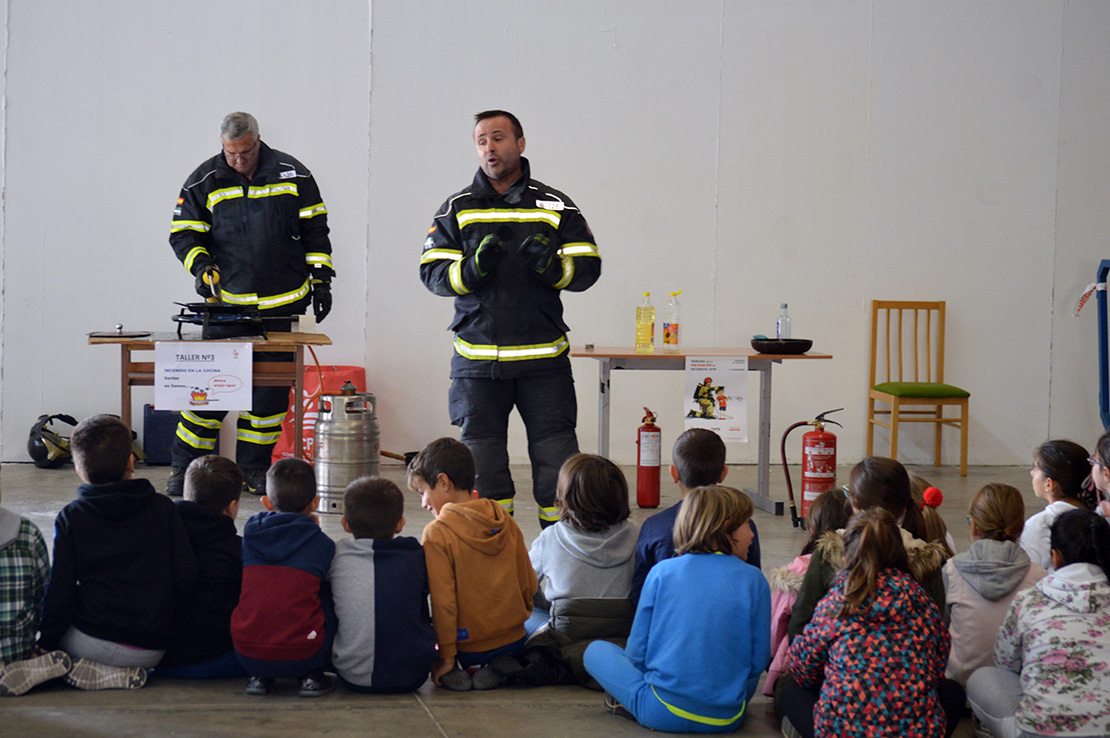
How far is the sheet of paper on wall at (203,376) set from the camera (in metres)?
4.07

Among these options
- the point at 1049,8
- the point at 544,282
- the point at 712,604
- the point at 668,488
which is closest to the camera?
the point at 712,604

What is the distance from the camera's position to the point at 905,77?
6.38 metres

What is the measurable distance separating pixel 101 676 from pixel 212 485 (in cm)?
53

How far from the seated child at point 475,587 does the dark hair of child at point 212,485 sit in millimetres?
520

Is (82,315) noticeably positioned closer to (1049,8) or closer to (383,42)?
(383,42)

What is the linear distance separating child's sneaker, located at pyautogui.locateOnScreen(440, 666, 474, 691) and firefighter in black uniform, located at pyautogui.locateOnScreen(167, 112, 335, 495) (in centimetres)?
253

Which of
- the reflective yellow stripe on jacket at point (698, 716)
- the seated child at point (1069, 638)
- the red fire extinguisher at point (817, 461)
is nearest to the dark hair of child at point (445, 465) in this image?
the reflective yellow stripe on jacket at point (698, 716)

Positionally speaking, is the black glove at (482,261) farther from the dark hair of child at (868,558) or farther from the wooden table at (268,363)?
the dark hair of child at (868,558)

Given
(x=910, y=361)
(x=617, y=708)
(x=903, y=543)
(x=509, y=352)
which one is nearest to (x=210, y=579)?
(x=617, y=708)

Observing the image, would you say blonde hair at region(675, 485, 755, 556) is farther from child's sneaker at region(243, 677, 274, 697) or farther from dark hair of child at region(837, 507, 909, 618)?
child's sneaker at region(243, 677, 274, 697)

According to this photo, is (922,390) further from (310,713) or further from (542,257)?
(310,713)

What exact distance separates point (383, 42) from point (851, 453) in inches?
153

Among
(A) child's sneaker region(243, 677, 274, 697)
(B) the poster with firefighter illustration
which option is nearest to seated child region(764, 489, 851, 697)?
(A) child's sneaker region(243, 677, 274, 697)

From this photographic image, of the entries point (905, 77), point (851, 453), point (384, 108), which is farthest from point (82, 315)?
point (905, 77)
